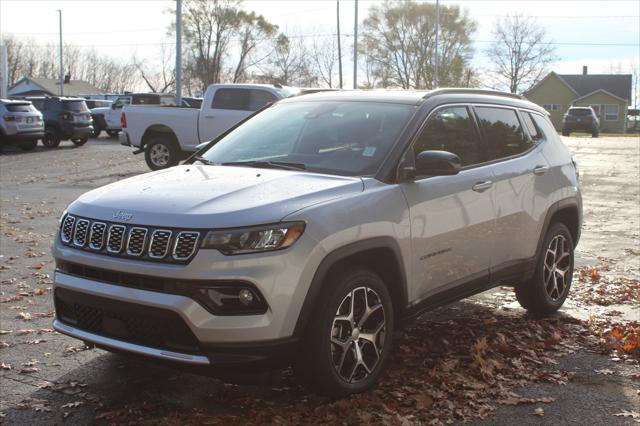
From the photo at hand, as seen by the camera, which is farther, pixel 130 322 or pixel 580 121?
pixel 580 121

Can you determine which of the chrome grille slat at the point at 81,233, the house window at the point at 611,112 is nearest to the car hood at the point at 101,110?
the chrome grille slat at the point at 81,233

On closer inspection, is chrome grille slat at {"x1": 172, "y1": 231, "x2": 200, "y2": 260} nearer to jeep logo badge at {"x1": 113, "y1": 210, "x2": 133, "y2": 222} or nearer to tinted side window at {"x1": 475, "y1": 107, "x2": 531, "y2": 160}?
jeep logo badge at {"x1": 113, "y1": 210, "x2": 133, "y2": 222}

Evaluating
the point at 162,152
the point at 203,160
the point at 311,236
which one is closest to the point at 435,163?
the point at 311,236

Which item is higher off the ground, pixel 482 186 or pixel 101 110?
pixel 101 110

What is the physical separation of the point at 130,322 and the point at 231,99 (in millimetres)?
15060

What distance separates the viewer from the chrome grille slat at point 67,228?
453 centimetres

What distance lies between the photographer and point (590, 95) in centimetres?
8606

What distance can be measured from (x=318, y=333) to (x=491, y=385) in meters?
1.39

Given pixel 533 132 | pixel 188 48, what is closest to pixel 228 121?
pixel 533 132

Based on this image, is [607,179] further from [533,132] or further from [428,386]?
[428,386]

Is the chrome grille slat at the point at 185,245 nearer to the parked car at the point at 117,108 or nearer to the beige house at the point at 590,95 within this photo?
the parked car at the point at 117,108

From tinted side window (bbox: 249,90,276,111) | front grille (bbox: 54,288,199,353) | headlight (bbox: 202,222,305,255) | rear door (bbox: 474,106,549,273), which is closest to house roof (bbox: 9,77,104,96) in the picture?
tinted side window (bbox: 249,90,276,111)

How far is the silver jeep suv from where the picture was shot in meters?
4.04

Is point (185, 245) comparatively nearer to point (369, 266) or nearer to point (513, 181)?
point (369, 266)
